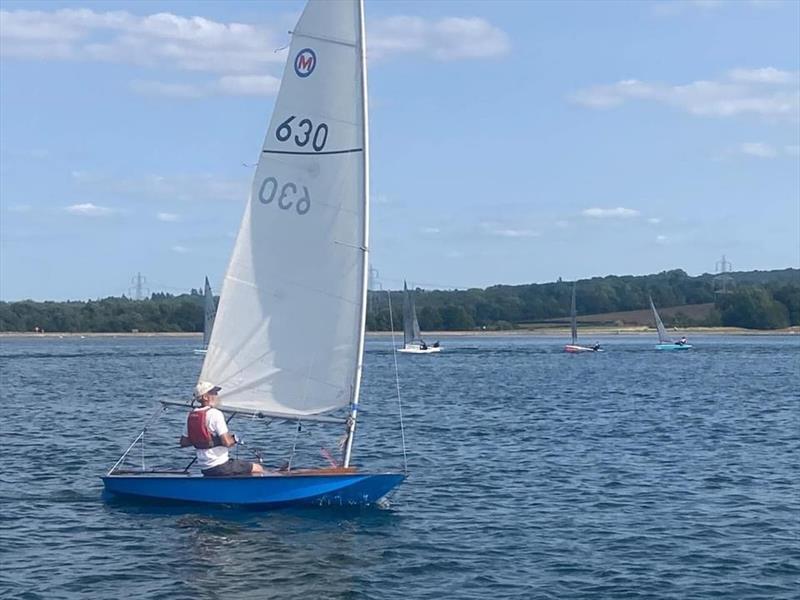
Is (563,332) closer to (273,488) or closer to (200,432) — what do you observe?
(273,488)

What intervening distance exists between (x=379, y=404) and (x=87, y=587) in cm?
3048

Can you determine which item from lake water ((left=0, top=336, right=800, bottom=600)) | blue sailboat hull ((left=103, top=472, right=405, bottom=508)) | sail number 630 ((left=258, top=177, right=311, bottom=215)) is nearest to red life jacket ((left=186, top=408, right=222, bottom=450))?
blue sailboat hull ((left=103, top=472, right=405, bottom=508))

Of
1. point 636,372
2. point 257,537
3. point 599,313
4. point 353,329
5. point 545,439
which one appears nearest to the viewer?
point 257,537

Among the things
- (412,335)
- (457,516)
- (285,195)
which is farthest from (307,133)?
(412,335)

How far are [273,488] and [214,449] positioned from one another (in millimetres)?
1156

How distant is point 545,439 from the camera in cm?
3359

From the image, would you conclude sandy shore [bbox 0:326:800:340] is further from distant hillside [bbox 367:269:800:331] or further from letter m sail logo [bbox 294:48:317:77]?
letter m sail logo [bbox 294:48:317:77]

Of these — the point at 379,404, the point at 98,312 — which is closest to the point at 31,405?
the point at 379,404

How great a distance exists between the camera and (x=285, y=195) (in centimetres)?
2061

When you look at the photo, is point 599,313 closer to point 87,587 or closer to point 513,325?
point 513,325

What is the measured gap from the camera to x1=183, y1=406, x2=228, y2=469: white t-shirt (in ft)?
64.5

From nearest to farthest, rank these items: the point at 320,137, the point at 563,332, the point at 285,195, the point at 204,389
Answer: the point at 204,389
the point at 320,137
the point at 285,195
the point at 563,332

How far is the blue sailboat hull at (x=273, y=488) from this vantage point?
19891 millimetres

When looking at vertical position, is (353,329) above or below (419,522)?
above
